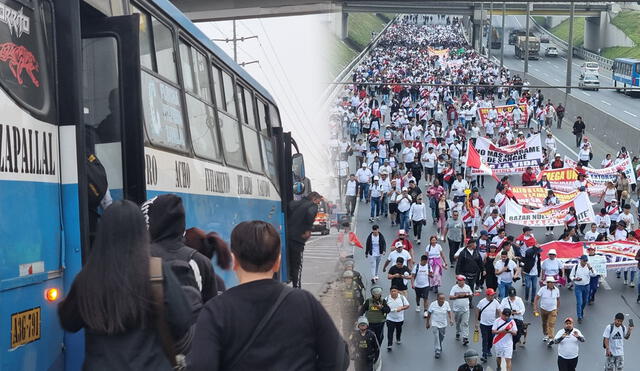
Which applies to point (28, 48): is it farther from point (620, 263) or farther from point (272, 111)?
point (620, 263)

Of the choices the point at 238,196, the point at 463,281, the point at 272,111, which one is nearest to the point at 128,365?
the point at 238,196

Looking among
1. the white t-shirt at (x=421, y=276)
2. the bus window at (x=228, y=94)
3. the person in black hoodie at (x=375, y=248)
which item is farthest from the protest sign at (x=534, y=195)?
the bus window at (x=228, y=94)

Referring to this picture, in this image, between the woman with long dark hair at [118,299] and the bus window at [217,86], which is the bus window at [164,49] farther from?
the woman with long dark hair at [118,299]

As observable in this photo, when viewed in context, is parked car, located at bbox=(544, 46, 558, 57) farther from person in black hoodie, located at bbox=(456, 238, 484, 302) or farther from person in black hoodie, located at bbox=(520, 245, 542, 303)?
person in black hoodie, located at bbox=(456, 238, 484, 302)

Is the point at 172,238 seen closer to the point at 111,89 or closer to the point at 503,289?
the point at 111,89

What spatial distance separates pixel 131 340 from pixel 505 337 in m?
11.5

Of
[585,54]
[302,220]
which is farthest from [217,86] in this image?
[585,54]

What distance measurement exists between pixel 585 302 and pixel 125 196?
43.2ft

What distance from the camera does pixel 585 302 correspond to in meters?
17.7

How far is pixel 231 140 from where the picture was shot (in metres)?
10.1

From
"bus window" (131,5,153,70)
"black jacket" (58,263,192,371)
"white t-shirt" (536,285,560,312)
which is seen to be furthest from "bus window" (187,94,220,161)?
"white t-shirt" (536,285,560,312)

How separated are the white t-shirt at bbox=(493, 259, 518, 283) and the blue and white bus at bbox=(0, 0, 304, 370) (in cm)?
957

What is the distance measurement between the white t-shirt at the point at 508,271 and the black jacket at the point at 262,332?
13.9 meters

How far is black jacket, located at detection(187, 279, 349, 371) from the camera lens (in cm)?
361
